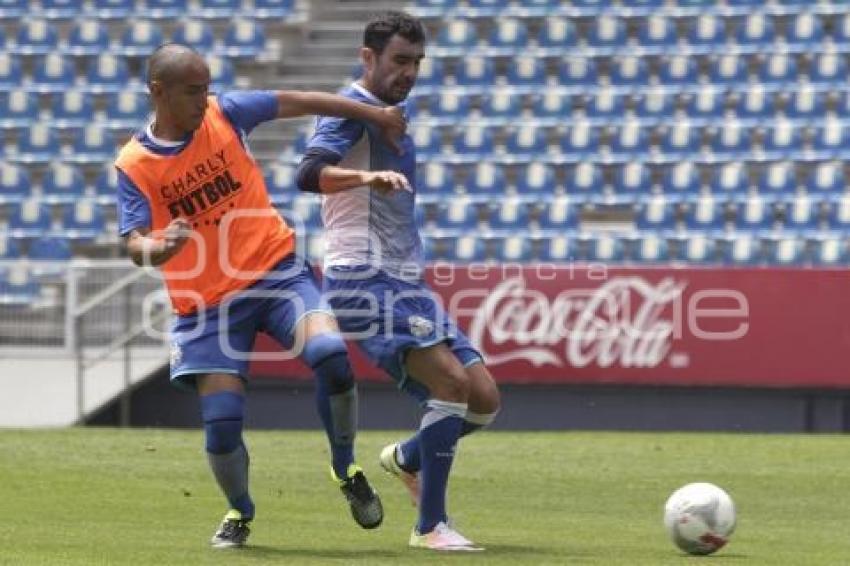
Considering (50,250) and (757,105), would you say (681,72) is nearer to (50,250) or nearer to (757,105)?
(757,105)

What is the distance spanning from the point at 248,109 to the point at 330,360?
1153 millimetres

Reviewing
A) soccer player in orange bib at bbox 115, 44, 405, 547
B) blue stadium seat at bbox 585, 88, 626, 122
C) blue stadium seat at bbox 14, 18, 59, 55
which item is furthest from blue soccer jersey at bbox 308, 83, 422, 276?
blue stadium seat at bbox 14, 18, 59, 55

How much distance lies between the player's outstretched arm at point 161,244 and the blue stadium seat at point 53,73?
17.5 meters

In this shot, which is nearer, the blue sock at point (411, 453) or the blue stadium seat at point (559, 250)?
the blue sock at point (411, 453)

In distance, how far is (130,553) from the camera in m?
8.48

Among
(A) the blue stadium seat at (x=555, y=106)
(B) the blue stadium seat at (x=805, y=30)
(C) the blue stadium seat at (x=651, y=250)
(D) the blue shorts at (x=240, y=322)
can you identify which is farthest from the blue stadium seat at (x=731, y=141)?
(D) the blue shorts at (x=240, y=322)

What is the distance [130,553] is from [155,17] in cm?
1802

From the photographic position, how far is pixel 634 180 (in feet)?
73.2

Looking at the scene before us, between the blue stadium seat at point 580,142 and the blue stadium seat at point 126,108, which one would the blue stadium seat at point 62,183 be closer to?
the blue stadium seat at point 126,108

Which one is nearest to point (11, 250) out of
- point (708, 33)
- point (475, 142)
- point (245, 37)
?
point (245, 37)

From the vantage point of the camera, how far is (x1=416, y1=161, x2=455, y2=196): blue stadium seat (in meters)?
22.8

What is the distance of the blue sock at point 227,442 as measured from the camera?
8.68 meters

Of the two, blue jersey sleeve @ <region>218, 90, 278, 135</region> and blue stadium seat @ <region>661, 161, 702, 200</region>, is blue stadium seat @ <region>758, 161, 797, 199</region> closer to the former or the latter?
blue stadium seat @ <region>661, 161, 702, 200</region>

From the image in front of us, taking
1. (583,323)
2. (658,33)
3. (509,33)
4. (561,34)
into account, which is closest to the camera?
(583,323)
